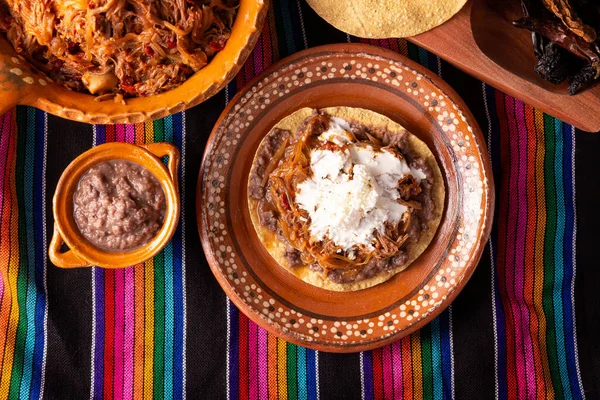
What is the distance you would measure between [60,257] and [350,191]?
126 cm

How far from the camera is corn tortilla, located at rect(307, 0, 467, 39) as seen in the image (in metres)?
2.56

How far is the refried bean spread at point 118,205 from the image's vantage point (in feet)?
8.79

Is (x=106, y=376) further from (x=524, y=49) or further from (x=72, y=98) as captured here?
(x=524, y=49)

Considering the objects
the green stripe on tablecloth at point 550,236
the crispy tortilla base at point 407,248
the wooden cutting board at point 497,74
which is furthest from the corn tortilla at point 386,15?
the green stripe on tablecloth at point 550,236

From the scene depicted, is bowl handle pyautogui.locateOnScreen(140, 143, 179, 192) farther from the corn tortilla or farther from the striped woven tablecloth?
the corn tortilla

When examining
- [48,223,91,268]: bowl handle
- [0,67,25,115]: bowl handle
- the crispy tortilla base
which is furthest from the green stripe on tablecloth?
[0,67,25,115]: bowl handle

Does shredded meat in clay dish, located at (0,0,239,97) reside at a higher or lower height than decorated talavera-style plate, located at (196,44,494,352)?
higher

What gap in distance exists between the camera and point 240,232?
2859 millimetres

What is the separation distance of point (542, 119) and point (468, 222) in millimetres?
685

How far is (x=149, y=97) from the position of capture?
239cm

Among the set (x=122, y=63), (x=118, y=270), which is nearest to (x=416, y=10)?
(x=122, y=63)

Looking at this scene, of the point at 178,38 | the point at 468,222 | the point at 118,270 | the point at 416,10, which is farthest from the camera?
the point at 118,270

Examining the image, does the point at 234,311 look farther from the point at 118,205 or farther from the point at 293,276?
the point at 118,205

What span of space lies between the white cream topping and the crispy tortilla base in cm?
9
